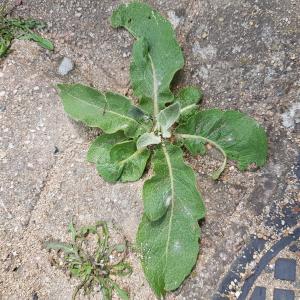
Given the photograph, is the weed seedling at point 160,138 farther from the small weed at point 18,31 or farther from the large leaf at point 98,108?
the small weed at point 18,31

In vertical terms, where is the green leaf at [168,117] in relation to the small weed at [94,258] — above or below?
above

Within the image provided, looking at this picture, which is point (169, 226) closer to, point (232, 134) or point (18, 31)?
point (232, 134)

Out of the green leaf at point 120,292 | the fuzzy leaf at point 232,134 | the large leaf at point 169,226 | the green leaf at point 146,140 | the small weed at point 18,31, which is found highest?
the fuzzy leaf at point 232,134

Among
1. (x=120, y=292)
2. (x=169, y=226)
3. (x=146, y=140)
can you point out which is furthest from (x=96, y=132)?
(x=120, y=292)

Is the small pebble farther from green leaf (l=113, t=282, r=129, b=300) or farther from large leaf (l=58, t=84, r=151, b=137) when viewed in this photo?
green leaf (l=113, t=282, r=129, b=300)

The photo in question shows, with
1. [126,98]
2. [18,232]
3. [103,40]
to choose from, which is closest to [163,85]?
[126,98]

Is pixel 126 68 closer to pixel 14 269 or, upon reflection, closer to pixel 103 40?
pixel 103 40

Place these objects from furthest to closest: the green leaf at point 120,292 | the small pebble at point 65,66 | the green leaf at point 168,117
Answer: the small pebble at point 65,66
the green leaf at point 120,292
the green leaf at point 168,117

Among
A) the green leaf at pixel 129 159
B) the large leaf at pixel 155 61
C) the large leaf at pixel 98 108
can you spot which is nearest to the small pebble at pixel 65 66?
the large leaf at pixel 98 108
